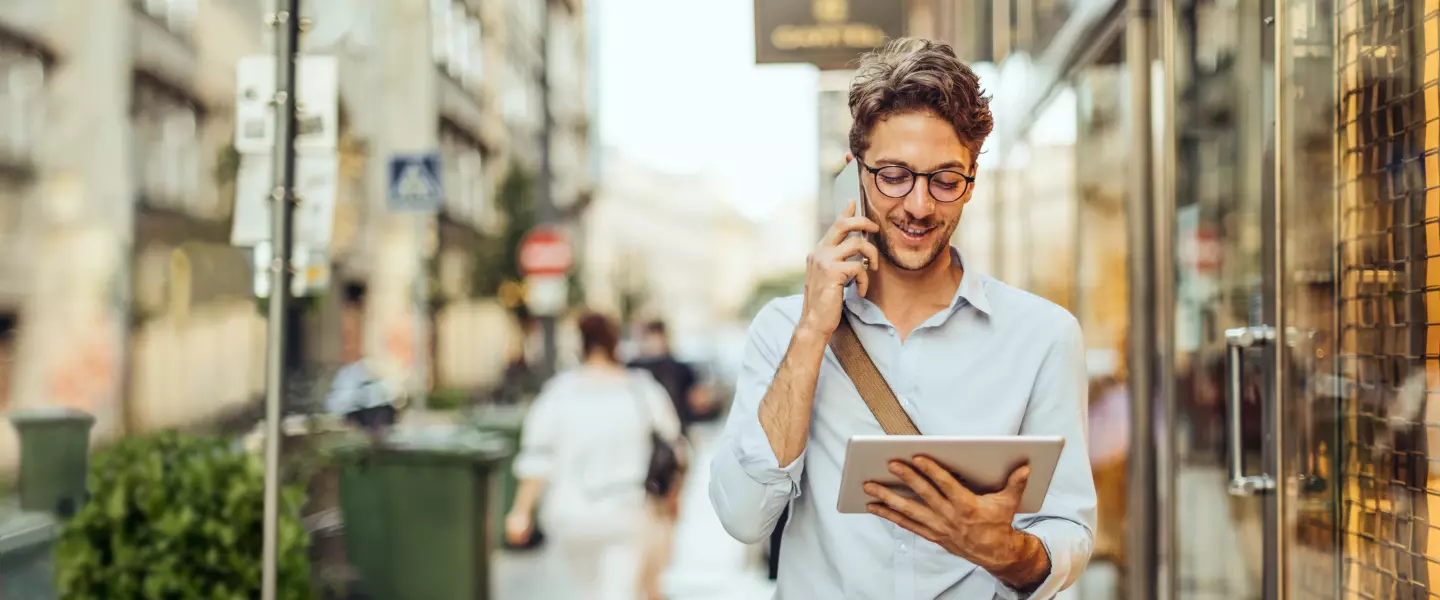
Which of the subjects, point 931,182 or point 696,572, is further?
point 696,572

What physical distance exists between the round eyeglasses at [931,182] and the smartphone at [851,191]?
0.07 metres

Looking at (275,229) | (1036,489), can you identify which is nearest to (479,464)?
(275,229)

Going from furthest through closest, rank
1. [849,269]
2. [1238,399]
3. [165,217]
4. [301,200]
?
[165,217], [301,200], [1238,399], [849,269]

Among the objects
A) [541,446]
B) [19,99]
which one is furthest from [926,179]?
[19,99]

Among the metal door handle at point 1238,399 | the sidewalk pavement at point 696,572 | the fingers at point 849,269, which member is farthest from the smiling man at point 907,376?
the sidewalk pavement at point 696,572

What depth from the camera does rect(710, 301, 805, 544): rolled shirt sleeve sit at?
6.66 ft

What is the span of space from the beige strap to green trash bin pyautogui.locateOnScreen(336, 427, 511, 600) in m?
5.58

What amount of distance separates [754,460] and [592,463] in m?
4.09

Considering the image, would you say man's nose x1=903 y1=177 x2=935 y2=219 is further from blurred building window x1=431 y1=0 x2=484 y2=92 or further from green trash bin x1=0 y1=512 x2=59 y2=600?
blurred building window x1=431 y1=0 x2=484 y2=92

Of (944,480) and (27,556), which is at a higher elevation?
(944,480)

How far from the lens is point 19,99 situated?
14648 millimetres

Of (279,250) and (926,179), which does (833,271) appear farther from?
(279,250)

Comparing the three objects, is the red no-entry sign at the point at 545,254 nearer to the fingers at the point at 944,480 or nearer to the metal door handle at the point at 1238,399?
the metal door handle at the point at 1238,399

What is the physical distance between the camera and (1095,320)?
5.27 m
